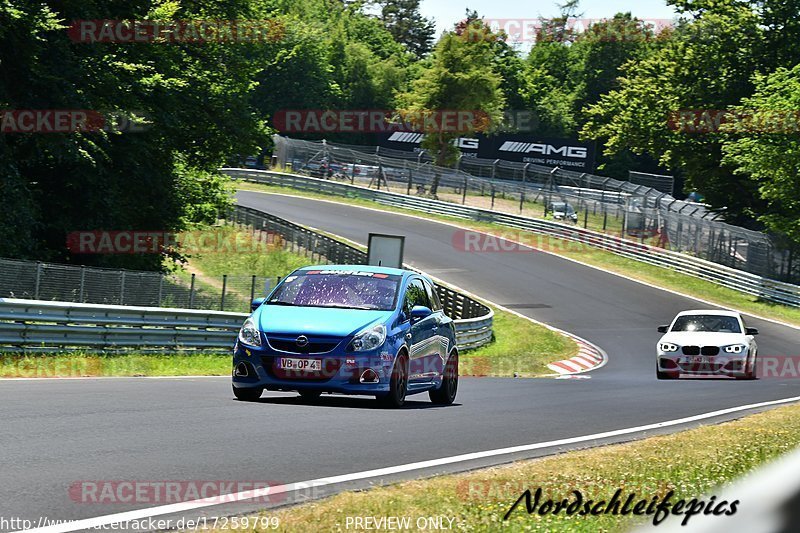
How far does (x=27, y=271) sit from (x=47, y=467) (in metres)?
14.4

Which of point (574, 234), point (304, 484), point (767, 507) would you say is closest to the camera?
point (767, 507)

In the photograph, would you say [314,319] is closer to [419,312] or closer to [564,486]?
[419,312]

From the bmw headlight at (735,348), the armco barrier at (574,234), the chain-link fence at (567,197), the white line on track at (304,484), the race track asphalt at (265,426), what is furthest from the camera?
the chain-link fence at (567,197)

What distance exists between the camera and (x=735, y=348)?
23.1m

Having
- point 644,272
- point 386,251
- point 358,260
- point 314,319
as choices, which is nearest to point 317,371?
point 314,319

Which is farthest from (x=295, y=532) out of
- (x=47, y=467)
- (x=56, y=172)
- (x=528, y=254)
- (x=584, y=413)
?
(x=528, y=254)

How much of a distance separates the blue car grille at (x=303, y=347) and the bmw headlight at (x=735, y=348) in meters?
13.0

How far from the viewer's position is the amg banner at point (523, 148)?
86544 mm

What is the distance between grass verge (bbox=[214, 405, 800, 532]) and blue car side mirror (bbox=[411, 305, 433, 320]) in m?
3.30

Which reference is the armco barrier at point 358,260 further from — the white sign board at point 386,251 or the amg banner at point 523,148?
the amg banner at point 523,148

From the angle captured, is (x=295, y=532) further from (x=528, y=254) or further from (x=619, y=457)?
(x=528, y=254)

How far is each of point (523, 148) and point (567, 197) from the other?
89.0ft

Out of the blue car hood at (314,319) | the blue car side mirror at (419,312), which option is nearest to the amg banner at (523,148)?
the blue car side mirror at (419,312)

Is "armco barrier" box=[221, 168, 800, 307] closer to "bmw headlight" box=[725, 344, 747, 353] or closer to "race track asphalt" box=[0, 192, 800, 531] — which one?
"race track asphalt" box=[0, 192, 800, 531]
